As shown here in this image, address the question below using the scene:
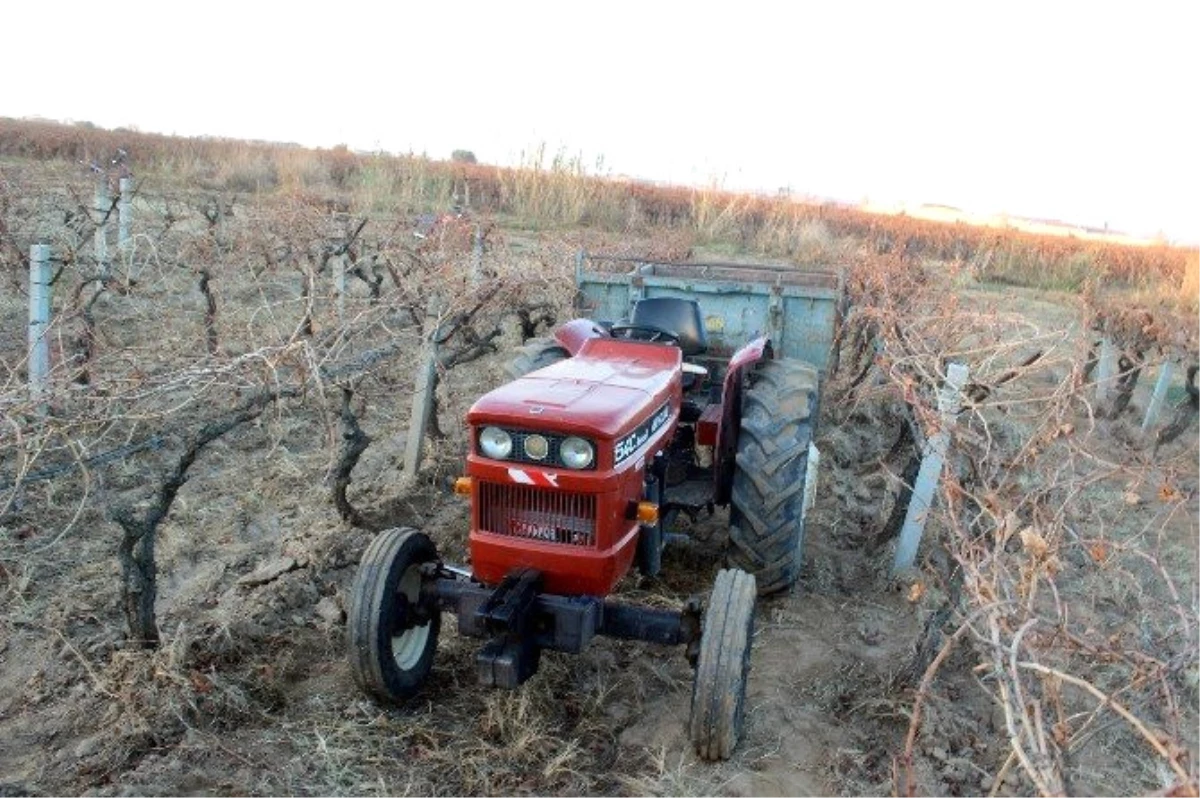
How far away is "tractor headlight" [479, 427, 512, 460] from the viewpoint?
347cm

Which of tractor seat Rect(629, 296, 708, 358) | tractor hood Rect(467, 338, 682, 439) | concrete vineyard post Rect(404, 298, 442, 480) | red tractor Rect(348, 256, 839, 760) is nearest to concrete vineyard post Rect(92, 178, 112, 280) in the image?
concrete vineyard post Rect(404, 298, 442, 480)

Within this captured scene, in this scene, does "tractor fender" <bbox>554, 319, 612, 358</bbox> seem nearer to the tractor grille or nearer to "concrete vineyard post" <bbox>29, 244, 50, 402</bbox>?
the tractor grille

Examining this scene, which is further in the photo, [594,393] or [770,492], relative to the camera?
[770,492]

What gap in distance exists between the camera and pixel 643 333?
194 inches

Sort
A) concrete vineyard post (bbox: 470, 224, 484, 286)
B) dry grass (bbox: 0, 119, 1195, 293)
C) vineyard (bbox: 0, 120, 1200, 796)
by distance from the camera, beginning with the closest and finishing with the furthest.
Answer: vineyard (bbox: 0, 120, 1200, 796) → concrete vineyard post (bbox: 470, 224, 484, 286) → dry grass (bbox: 0, 119, 1195, 293)

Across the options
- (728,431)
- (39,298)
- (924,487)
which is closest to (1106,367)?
(924,487)

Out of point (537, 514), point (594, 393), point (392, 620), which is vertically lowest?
point (392, 620)

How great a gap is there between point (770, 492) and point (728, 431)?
433mm

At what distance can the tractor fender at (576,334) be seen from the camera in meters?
5.10

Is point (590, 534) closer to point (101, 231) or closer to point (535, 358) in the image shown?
point (535, 358)

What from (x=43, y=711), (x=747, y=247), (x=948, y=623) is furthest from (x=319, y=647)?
(x=747, y=247)

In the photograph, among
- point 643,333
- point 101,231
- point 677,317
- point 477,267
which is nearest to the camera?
point 643,333

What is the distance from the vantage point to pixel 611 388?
12.5ft

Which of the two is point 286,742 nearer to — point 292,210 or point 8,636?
point 8,636
